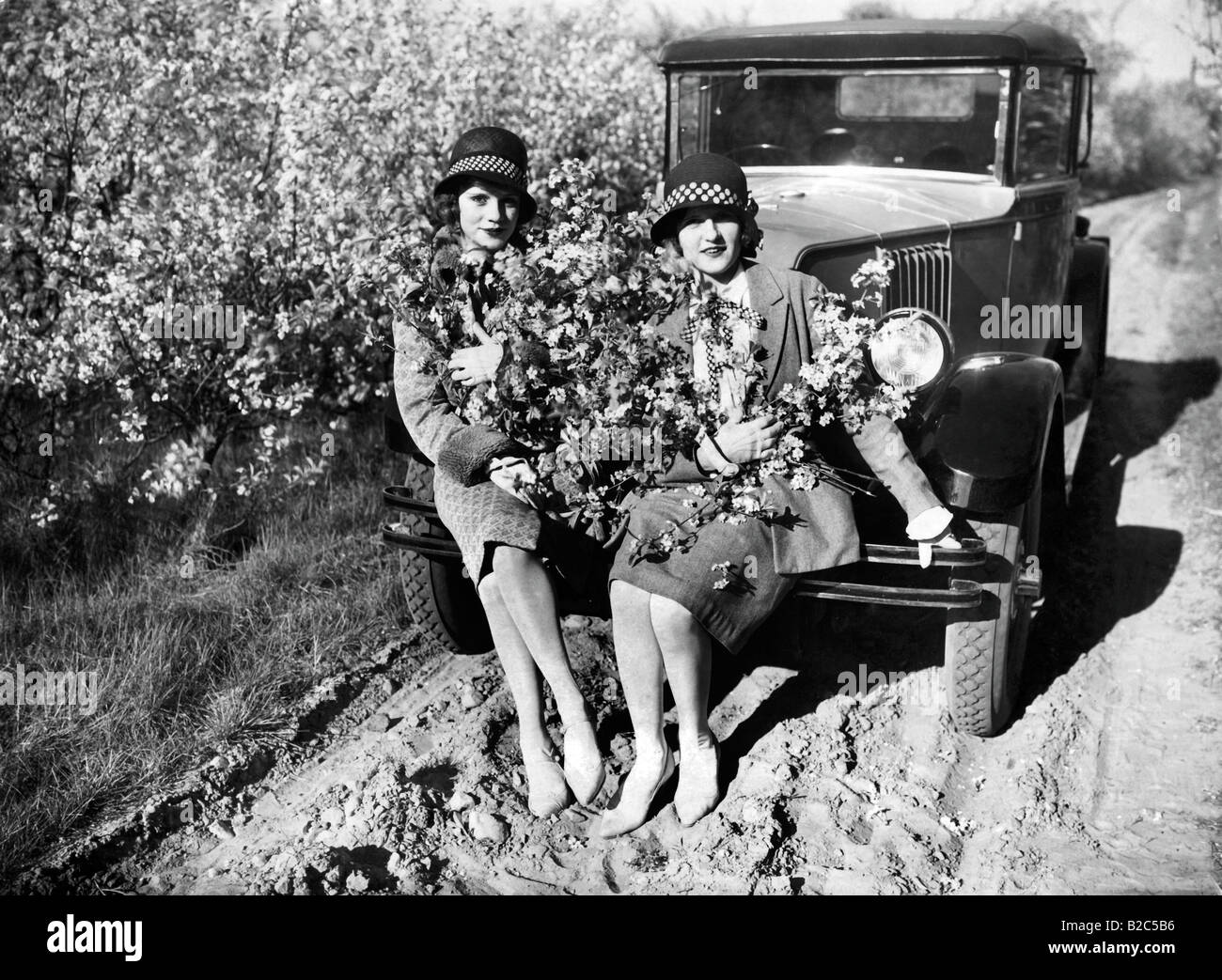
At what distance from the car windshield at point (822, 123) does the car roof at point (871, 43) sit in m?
0.10

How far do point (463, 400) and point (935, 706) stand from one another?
1.82 meters

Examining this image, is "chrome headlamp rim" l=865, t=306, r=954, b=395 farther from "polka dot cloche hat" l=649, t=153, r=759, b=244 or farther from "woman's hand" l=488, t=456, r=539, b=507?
"woman's hand" l=488, t=456, r=539, b=507

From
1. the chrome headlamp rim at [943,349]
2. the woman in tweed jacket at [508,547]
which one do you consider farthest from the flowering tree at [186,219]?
the chrome headlamp rim at [943,349]

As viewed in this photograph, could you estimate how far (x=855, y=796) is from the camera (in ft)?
10.7

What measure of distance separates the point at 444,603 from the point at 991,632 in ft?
5.97

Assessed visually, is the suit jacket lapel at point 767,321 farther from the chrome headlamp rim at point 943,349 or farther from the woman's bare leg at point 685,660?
the woman's bare leg at point 685,660

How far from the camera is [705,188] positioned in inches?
126

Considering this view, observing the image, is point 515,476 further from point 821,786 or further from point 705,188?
point 821,786

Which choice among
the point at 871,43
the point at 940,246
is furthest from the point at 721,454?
the point at 871,43

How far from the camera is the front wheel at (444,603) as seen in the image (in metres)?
4.06

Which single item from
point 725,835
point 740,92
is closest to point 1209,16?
point 740,92

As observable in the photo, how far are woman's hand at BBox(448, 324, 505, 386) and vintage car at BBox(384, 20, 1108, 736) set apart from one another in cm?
53

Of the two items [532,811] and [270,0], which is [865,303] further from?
[270,0]
